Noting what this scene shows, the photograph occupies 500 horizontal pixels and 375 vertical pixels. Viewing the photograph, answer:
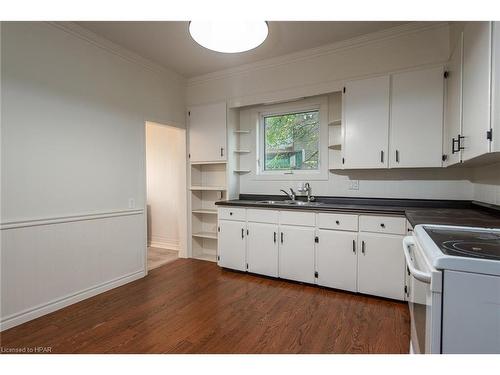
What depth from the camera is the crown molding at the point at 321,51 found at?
250cm

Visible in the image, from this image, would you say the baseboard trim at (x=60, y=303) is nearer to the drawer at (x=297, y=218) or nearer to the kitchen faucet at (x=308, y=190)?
the drawer at (x=297, y=218)

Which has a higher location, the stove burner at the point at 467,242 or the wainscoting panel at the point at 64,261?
the stove burner at the point at 467,242

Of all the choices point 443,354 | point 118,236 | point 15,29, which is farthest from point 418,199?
point 15,29

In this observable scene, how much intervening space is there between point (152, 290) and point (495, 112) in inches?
118

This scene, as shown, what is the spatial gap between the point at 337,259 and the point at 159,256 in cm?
262

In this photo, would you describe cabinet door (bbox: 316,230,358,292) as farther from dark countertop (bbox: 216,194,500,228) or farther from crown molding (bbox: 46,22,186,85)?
crown molding (bbox: 46,22,186,85)

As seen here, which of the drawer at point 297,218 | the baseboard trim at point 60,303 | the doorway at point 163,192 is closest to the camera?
the baseboard trim at point 60,303

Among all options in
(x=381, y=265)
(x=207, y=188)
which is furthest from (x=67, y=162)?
(x=381, y=265)

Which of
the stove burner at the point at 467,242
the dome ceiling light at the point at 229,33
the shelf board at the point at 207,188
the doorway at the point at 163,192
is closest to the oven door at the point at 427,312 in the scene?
the stove burner at the point at 467,242

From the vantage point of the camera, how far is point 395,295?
238cm

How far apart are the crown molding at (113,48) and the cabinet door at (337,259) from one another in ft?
9.04

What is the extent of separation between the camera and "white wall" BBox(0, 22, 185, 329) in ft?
6.75

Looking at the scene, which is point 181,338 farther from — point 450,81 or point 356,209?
point 450,81

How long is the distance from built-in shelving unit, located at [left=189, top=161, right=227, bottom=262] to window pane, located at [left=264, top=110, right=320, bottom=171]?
2.33 feet
